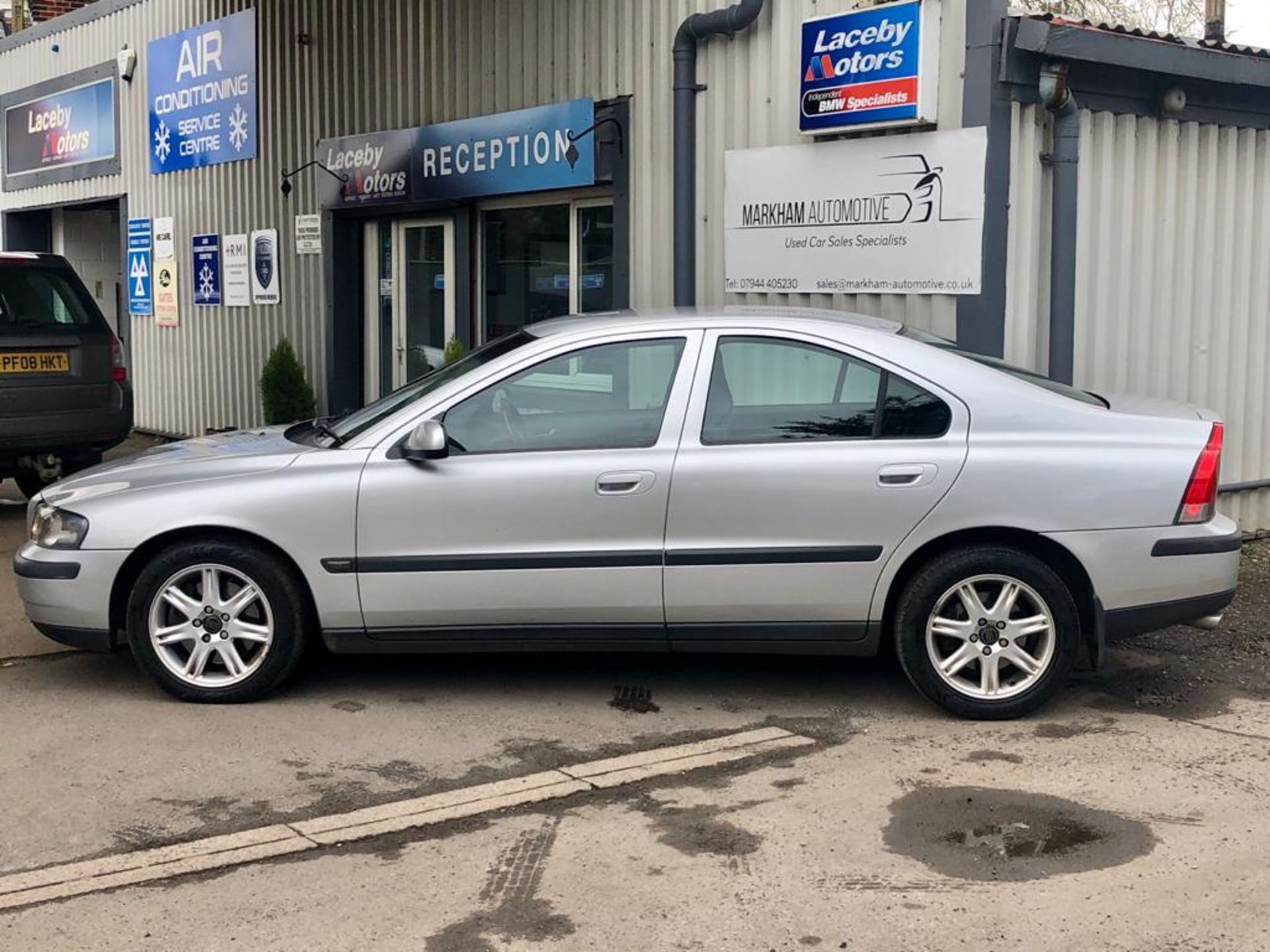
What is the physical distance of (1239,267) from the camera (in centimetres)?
927

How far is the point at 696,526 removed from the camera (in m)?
5.67

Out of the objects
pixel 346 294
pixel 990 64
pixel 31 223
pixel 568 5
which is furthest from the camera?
pixel 31 223

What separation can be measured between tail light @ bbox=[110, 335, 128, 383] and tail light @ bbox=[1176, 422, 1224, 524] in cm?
770

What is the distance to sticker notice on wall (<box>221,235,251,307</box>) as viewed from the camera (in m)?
14.4

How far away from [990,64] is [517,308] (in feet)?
16.0

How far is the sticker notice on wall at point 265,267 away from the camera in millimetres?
13953

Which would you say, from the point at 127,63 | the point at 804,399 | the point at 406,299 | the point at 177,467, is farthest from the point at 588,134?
the point at 127,63

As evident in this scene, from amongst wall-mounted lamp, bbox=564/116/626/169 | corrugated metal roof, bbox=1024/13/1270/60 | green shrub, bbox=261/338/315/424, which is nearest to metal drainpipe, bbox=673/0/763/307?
wall-mounted lamp, bbox=564/116/626/169

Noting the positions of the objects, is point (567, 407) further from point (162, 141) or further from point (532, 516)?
point (162, 141)

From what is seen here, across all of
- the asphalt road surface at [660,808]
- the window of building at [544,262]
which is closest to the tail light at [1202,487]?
the asphalt road surface at [660,808]

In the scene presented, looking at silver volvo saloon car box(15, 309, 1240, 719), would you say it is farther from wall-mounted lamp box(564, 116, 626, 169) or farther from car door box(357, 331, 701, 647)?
wall-mounted lamp box(564, 116, 626, 169)

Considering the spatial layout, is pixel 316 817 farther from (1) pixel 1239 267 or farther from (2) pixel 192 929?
(1) pixel 1239 267

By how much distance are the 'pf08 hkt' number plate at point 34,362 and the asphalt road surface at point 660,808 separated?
153 inches

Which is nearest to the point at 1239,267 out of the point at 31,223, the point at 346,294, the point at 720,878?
the point at 720,878
